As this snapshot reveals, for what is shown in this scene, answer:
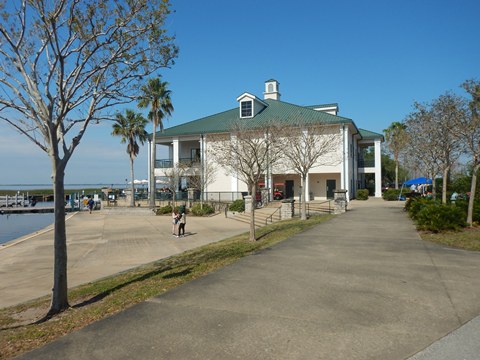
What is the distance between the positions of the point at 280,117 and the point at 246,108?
5806 millimetres

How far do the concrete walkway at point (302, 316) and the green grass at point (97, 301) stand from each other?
1.94ft

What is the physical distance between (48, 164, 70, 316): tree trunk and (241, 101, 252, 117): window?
31680mm

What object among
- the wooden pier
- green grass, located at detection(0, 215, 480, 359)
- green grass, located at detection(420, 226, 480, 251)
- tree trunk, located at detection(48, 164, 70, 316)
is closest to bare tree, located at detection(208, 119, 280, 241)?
green grass, located at detection(0, 215, 480, 359)

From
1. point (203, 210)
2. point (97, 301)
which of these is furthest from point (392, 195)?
point (97, 301)

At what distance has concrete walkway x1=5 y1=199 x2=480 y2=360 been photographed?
4.38m

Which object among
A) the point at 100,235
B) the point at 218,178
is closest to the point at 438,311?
the point at 100,235

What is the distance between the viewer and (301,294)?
642 centimetres

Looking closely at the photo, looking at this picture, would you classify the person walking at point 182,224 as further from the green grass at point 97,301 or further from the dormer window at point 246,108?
the dormer window at point 246,108

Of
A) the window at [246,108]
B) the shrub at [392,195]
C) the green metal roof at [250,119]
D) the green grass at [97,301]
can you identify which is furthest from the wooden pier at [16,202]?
the green grass at [97,301]

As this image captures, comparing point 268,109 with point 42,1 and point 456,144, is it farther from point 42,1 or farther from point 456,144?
point 42,1

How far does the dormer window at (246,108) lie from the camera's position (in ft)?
124

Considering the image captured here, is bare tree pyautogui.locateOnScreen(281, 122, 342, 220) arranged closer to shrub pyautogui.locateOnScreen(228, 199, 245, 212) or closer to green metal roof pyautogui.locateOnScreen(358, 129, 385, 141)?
shrub pyautogui.locateOnScreen(228, 199, 245, 212)

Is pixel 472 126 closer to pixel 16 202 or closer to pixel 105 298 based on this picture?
pixel 105 298

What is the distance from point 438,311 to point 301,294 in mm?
2056
